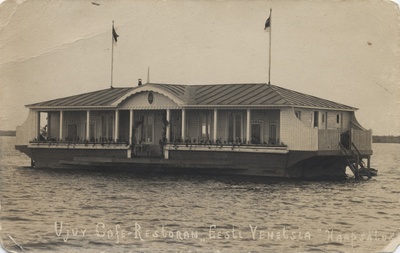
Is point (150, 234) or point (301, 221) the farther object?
point (301, 221)

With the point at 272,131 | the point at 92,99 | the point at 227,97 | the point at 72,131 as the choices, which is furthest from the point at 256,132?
the point at 72,131

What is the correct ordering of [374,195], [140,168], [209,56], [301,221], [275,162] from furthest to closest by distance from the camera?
[140,168]
[275,162]
[374,195]
[209,56]
[301,221]

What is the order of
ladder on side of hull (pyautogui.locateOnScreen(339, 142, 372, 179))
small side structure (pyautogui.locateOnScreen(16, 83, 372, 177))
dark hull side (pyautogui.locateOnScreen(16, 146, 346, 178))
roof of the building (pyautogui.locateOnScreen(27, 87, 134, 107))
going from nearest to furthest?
dark hull side (pyautogui.locateOnScreen(16, 146, 346, 178)) < small side structure (pyautogui.locateOnScreen(16, 83, 372, 177)) < ladder on side of hull (pyautogui.locateOnScreen(339, 142, 372, 179)) < roof of the building (pyautogui.locateOnScreen(27, 87, 134, 107))

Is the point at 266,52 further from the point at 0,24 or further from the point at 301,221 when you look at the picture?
the point at 0,24

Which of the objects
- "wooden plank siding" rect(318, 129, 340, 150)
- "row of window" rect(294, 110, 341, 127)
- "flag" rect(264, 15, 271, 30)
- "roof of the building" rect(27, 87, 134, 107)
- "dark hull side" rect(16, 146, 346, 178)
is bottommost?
"dark hull side" rect(16, 146, 346, 178)

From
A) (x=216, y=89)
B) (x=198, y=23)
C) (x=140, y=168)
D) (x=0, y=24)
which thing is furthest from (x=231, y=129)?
(x=0, y=24)

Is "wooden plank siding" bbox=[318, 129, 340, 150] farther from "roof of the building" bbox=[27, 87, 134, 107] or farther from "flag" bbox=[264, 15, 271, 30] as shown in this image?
"roof of the building" bbox=[27, 87, 134, 107]

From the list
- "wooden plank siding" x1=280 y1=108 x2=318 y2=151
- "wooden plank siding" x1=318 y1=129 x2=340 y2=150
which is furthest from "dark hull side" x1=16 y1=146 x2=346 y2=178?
"wooden plank siding" x1=318 y1=129 x2=340 y2=150
